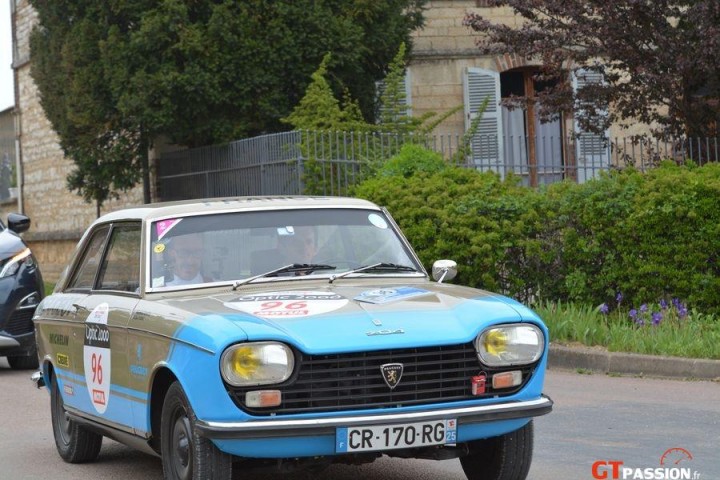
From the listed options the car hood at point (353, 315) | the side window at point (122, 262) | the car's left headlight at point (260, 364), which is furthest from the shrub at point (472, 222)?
the car's left headlight at point (260, 364)

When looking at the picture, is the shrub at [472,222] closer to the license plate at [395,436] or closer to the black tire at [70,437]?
the black tire at [70,437]

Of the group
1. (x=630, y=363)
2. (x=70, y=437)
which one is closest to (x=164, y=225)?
(x=70, y=437)

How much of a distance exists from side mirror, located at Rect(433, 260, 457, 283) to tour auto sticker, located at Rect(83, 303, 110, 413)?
1857 mm

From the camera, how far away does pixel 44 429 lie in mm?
10422

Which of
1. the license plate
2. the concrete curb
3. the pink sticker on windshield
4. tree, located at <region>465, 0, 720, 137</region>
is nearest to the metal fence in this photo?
tree, located at <region>465, 0, 720, 137</region>

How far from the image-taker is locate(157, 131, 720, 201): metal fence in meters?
19.9

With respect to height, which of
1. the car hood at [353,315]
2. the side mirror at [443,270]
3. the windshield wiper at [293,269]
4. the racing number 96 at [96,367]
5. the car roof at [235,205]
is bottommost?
the racing number 96 at [96,367]

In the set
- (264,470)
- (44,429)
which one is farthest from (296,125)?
(264,470)

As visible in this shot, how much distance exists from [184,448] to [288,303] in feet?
2.77

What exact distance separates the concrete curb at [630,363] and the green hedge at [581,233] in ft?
4.49

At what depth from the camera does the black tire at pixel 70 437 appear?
8734 mm

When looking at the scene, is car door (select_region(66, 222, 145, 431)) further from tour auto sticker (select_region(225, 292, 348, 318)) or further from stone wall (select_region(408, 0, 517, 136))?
stone wall (select_region(408, 0, 517, 136))

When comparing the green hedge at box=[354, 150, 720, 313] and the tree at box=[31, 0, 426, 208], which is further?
the tree at box=[31, 0, 426, 208]

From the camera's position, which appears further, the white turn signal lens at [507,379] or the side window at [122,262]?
the side window at [122,262]
